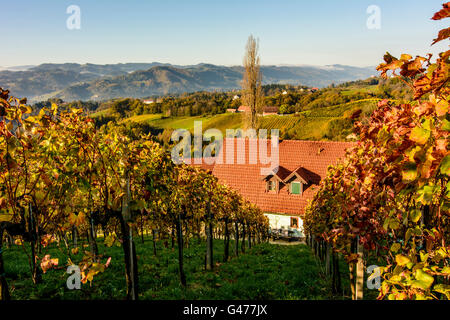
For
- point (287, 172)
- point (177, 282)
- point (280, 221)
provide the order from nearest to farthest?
point (177, 282)
point (287, 172)
point (280, 221)

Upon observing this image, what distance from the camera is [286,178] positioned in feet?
82.7

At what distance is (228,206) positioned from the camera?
49.4 feet

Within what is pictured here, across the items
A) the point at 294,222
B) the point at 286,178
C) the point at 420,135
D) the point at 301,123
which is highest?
the point at 301,123

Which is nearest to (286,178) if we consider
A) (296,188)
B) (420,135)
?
(296,188)

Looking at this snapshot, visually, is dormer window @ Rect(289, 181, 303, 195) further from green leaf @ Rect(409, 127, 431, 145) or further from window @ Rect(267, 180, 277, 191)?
green leaf @ Rect(409, 127, 431, 145)

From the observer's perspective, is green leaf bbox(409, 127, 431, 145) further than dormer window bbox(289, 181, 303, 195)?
No

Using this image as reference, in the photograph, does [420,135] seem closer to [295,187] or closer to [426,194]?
[426,194]

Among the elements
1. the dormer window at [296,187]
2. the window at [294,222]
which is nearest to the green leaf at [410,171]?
the dormer window at [296,187]

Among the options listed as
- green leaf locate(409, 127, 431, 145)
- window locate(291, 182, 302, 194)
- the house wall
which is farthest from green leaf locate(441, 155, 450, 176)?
the house wall

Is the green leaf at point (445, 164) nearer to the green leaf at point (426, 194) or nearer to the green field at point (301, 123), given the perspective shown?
the green leaf at point (426, 194)

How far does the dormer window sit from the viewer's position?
25375 millimetres

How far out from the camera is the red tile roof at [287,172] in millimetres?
25375

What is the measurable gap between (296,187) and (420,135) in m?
25.0

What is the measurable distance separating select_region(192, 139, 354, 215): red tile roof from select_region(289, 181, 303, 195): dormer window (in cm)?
35
